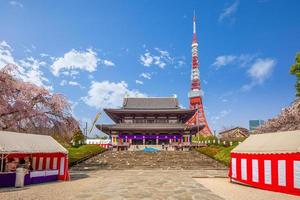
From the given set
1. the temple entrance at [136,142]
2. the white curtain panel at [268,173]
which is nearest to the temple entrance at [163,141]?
the temple entrance at [136,142]

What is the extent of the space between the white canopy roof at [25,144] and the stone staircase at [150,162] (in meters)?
10.0

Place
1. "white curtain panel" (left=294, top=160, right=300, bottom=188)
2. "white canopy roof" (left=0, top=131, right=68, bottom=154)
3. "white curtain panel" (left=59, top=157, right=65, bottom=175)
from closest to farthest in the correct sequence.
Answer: "white curtain panel" (left=294, top=160, right=300, bottom=188)
"white canopy roof" (left=0, top=131, right=68, bottom=154)
"white curtain panel" (left=59, top=157, right=65, bottom=175)

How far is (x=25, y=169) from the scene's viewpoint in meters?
15.4

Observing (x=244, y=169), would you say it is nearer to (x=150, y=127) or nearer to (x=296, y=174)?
(x=296, y=174)

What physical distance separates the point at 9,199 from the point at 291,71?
28.0m

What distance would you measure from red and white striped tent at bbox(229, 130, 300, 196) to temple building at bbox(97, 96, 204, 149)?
103ft

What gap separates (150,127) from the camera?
2036 inches

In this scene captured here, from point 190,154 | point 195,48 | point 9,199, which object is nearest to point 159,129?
point 190,154

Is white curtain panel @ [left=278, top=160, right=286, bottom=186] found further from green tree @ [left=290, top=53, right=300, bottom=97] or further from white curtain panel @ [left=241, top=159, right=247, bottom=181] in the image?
green tree @ [left=290, top=53, right=300, bottom=97]

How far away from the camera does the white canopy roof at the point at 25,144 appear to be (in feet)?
47.8

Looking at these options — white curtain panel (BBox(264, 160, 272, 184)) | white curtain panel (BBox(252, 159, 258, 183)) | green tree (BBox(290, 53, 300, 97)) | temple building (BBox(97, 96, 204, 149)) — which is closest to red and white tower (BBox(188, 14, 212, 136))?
temple building (BBox(97, 96, 204, 149))

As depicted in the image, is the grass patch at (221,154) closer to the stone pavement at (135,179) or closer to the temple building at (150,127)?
the stone pavement at (135,179)

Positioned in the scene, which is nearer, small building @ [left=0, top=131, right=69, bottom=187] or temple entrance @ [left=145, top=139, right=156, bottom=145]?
small building @ [left=0, top=131, right=69, bottom=187]

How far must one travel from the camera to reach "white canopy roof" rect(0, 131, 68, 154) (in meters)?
14.6
